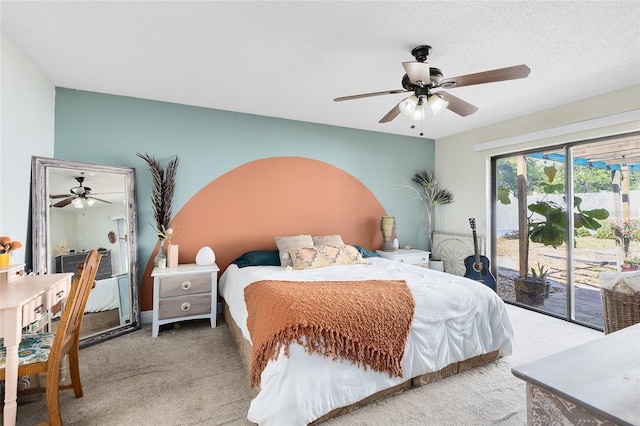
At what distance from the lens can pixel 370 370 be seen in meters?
1.86

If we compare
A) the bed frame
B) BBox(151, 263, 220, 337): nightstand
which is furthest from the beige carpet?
BBox(151, 263, 220, 337): nightstand

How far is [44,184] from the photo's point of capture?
102 inches

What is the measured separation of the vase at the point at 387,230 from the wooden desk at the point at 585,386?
3.47 metres

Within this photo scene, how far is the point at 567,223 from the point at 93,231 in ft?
16.6

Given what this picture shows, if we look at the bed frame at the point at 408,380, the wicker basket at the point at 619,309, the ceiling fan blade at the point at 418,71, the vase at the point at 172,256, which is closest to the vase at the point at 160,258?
the vase at the point at 172,256

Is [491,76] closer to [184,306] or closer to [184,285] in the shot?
[184,285]

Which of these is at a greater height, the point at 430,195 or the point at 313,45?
the point at 313,45

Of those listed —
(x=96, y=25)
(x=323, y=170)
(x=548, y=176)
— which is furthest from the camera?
(x=323, y=170)

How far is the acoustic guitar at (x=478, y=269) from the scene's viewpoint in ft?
12.8

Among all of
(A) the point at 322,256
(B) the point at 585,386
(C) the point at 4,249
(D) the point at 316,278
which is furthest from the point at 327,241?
(B) the point at 585,386

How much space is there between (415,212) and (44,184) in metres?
4.54

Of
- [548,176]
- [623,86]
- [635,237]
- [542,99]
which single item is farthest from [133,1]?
[635,237]

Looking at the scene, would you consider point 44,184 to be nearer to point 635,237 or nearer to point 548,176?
point 548,176

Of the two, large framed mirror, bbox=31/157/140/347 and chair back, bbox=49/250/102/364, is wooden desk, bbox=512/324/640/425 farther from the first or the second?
large framed mirror, bbox=31/157/140/347
